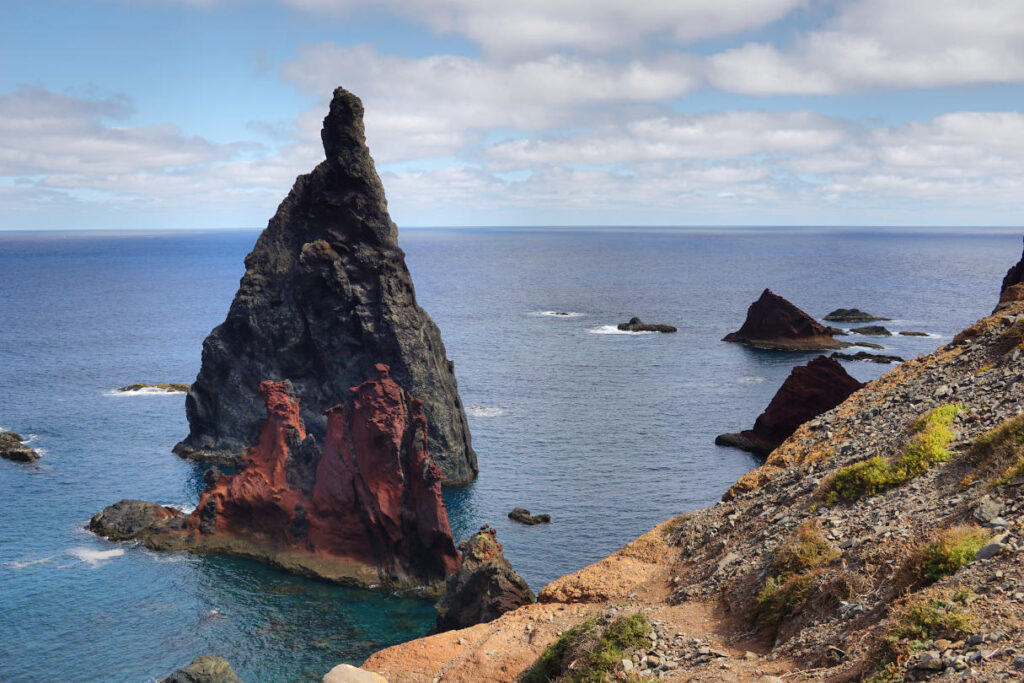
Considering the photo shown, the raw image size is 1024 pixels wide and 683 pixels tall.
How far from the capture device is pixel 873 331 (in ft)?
524

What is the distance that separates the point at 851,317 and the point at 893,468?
164 meters

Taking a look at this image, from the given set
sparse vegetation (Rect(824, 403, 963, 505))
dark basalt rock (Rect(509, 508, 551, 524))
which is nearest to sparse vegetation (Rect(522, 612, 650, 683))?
sparse vegetation (Rect(824, 403, 963, 505))

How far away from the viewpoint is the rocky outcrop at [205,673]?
3881cm

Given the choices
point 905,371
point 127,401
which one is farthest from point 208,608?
point 127,401

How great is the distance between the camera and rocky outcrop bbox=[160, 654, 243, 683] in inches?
1528

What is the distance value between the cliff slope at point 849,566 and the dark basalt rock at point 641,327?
13155 centimetres

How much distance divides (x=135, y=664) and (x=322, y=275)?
4267cm

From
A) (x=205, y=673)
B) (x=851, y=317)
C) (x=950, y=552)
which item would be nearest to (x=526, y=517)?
(x=205, y=673)

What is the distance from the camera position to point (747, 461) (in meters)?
83.8

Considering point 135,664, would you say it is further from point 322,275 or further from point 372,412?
point 322,275

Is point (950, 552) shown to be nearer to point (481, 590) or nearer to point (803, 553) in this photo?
point (803, 553)

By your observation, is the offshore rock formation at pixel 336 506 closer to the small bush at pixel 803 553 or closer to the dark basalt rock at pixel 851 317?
the small bush at pixel 803 553

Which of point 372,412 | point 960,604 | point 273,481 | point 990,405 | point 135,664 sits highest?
point 990,405

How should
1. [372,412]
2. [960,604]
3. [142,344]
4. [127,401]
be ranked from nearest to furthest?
[960,604], [372,412], [127,401], [142,344]
